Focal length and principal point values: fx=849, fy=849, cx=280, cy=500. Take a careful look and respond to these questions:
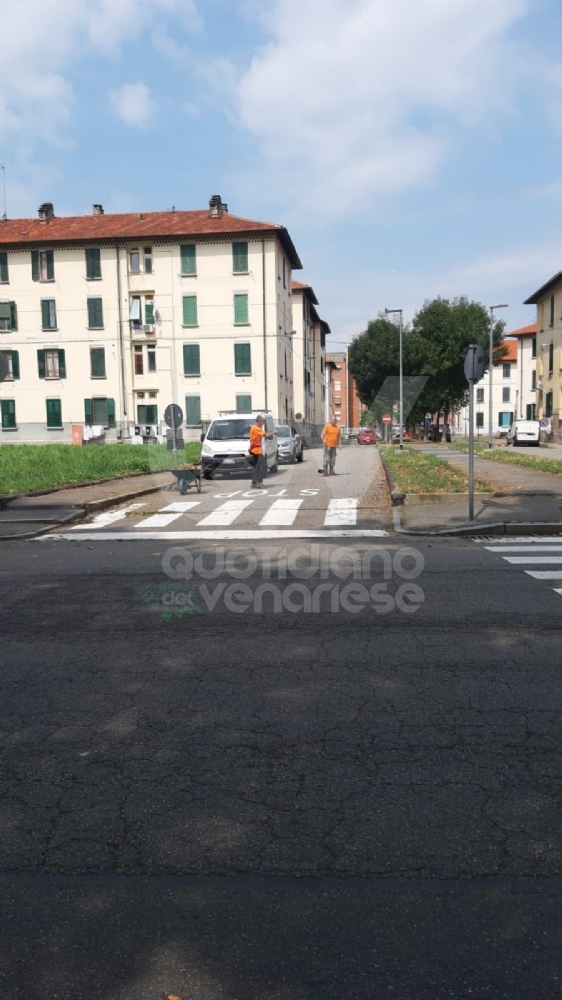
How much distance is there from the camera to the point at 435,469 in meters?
24.3

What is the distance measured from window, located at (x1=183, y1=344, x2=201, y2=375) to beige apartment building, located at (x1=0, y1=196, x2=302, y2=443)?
6 cm

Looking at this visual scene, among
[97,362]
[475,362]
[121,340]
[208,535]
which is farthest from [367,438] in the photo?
[208,535]

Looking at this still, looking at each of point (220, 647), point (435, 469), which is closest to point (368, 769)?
point (220, 647)

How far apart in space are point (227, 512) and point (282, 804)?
39.7 feet

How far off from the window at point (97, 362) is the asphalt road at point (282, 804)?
4650 centimetres

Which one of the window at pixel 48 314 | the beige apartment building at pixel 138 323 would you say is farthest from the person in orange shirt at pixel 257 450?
the window at pixel 48 314

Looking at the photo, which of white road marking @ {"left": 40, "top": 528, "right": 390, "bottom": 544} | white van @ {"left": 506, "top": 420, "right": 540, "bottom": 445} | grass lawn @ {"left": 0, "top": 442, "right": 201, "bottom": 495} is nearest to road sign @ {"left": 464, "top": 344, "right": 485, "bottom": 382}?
white road marking @ {"left": 40, "top": 528, "right": 390, "bottom": 544}

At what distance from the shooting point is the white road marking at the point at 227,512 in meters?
14.3

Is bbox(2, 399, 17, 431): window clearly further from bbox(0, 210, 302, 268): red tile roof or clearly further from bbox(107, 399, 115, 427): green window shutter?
bbox(0, 210, 302, 268): red tile roof

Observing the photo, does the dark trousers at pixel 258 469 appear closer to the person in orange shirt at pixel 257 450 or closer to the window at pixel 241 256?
the person in orange shirt at pixel 257 450

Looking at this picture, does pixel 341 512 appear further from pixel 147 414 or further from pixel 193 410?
pixel 147 414

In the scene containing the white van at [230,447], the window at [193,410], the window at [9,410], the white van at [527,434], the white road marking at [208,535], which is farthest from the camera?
the white van at [527,434]

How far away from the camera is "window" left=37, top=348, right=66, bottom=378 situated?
52.1 meters

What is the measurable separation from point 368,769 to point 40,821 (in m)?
1.45
